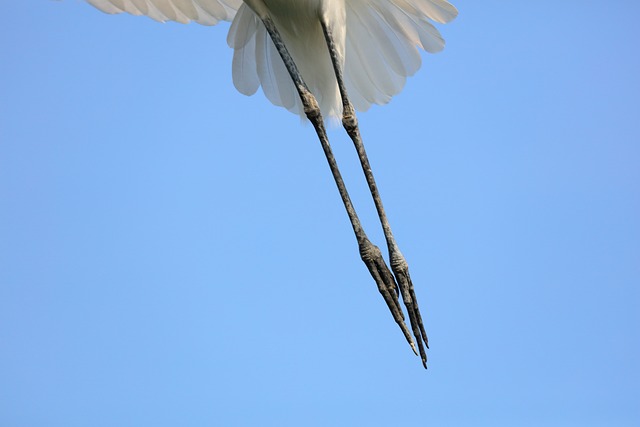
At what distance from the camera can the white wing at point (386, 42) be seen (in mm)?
3801

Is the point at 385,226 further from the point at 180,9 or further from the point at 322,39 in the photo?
the point at 180,9

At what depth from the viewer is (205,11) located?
414 centimetres

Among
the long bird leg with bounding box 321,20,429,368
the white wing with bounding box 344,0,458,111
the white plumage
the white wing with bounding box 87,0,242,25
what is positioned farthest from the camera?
the white wing with bounding box 87,0,242,25

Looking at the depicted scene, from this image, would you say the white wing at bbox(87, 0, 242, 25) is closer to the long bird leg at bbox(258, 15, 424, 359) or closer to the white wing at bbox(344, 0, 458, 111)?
the white wing at bbox(344, 0, 458, 111)

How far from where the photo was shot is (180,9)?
13.6 ft

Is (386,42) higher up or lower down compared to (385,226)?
higher up

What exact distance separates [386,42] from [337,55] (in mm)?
443

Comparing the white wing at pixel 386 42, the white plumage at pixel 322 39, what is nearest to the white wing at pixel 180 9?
the white plumage at pixel 322 39

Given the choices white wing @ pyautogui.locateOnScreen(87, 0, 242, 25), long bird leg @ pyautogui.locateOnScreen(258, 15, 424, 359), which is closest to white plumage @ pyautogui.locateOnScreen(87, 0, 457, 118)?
white wing @ pyautogui.locateOnScreen(87, 0, 242, 25)

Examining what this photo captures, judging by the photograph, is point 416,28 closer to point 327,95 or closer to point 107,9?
point 327,95

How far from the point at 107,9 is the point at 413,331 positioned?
6.27 feet

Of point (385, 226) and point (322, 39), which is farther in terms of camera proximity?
point (322, 39)

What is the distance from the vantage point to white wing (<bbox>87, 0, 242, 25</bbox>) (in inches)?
161

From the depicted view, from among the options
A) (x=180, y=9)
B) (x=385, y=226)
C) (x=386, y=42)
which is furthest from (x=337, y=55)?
(x=180, y=9)
